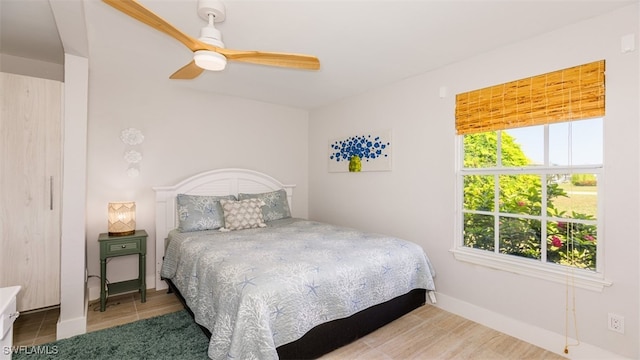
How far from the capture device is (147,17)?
1.52 m

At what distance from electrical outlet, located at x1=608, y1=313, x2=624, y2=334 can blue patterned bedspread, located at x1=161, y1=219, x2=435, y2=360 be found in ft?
3.90

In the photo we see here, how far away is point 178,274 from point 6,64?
2619mm

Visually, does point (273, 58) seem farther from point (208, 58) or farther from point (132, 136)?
point (132, 136)

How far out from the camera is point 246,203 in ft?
11.5

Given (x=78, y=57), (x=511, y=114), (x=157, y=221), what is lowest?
(x=157, y=221)

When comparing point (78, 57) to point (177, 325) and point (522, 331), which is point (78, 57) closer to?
point (177, 325)

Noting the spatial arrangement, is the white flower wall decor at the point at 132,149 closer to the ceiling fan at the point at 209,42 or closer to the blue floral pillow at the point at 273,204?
the blue floral pillow at the point at 273,204

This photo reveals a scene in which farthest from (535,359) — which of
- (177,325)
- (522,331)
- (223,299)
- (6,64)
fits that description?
(6,64)

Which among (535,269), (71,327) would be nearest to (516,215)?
(535,269)

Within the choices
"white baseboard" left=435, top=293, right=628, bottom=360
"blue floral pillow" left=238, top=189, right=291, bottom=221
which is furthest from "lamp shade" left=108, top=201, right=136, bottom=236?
"white baseboard" left=435, top=293, right=628, bottom=360

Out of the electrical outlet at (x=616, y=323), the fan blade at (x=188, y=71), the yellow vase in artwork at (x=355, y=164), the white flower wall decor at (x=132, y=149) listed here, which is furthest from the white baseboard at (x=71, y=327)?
the electrical outlet at (x=616, y=323)

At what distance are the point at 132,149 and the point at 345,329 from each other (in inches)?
117

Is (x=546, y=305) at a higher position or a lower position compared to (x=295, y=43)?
lower

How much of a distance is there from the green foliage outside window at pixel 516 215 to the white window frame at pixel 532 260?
43mm
